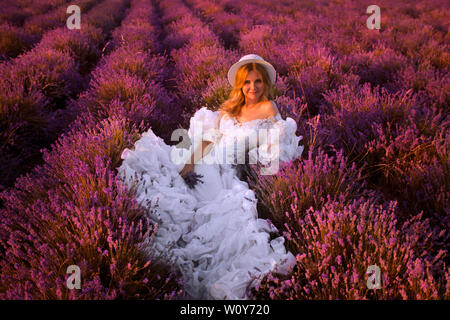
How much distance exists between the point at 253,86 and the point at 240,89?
0.53 ft

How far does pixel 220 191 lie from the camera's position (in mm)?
2385

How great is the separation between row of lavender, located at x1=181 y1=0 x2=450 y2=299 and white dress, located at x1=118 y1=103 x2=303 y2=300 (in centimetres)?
15

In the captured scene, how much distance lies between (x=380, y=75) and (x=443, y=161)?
2936 mm

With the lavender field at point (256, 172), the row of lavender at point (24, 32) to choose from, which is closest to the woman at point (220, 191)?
the lavender field at point (256, 172)

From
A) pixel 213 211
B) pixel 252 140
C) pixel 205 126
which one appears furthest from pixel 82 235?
pixel 205 126

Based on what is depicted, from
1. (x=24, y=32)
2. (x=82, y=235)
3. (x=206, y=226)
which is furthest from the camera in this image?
(x=24, y=32)

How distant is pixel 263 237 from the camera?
69.1 inches

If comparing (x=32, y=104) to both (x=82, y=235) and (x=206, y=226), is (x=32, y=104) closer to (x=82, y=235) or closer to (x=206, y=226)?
(x=82, y=235)

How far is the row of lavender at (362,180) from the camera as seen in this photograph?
4.21ft

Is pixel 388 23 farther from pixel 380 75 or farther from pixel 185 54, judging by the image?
pixel 185 54

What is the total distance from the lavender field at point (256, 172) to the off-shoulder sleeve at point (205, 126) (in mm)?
556

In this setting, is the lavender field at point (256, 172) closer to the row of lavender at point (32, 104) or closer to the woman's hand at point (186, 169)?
the row of lavender at point (32, 104)

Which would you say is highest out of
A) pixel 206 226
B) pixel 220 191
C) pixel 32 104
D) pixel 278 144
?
pixel 32 104
